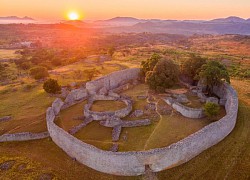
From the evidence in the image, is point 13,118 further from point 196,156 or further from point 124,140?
point 196,156

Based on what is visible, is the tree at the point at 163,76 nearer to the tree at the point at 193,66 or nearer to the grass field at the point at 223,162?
the tree at the point at 193,66

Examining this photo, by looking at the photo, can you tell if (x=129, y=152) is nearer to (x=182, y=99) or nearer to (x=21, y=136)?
(x=21, y=136)

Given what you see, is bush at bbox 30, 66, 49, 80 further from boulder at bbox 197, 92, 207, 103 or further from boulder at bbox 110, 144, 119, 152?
boulder at bbox 110, 144, 119, 152

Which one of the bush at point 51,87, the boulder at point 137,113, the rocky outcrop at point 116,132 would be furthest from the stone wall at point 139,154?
the bush at point 51,87

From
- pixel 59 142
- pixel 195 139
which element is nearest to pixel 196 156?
pixel 195 139

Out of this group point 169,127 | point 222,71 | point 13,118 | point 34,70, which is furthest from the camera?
point 34,70

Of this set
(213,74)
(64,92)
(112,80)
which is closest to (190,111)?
(213,74)
